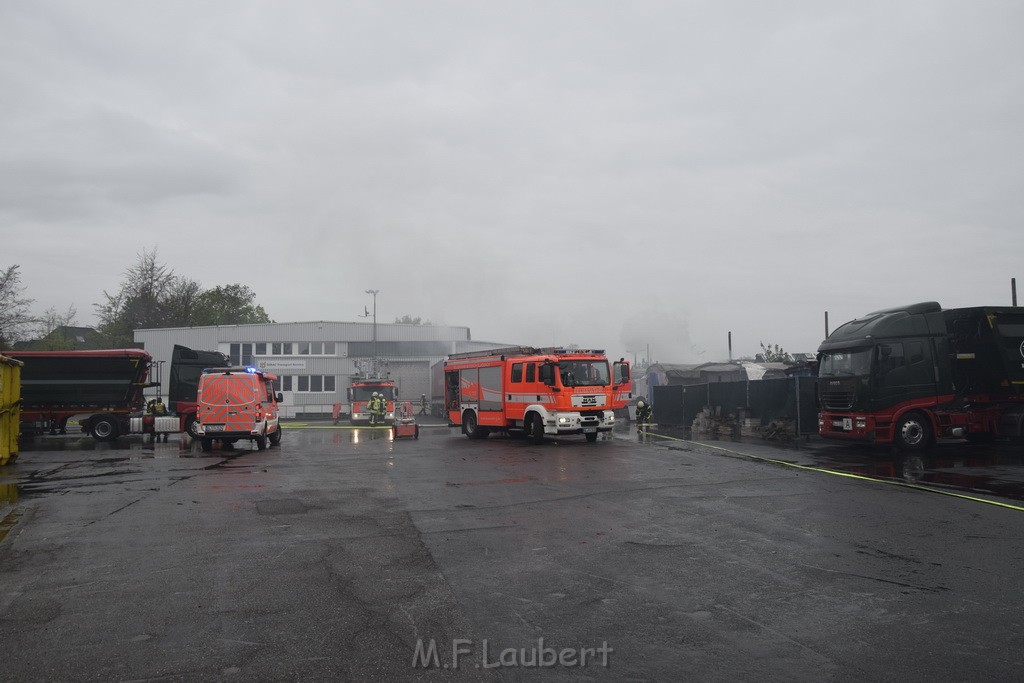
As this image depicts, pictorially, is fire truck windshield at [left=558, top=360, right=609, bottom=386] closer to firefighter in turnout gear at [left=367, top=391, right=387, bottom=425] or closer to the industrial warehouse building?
firefighter in turnout gear at [left=367, top=391, right=387, bottom=425]

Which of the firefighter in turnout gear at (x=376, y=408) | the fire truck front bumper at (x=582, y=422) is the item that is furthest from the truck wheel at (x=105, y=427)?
the fire truck front bumper at (x=582, y=422)

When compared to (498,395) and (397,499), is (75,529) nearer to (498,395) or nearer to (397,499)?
(397,499)

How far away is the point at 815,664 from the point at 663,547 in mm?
2896

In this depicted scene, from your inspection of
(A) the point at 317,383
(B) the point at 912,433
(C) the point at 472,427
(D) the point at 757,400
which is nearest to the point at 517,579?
(B) the point at 912,433

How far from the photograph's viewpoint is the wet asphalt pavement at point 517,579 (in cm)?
429

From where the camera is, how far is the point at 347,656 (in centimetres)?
433

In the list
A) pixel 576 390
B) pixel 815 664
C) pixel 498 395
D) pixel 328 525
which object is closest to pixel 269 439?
pixel 498 395

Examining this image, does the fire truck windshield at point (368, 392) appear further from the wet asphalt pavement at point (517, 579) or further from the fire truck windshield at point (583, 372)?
the wet asphalt pavement at point (517, 579)

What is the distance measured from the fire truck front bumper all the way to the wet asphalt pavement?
7.31 m

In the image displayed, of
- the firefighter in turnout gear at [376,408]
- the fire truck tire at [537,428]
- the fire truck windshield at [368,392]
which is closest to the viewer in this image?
the fire truck tire at [537,428]

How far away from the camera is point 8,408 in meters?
16.5

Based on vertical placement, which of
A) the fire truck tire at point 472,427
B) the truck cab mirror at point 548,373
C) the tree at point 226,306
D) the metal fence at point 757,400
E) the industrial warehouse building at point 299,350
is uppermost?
the tree at point 226,306

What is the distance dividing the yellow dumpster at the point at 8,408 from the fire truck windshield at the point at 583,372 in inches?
524

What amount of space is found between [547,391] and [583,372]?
1146mm
